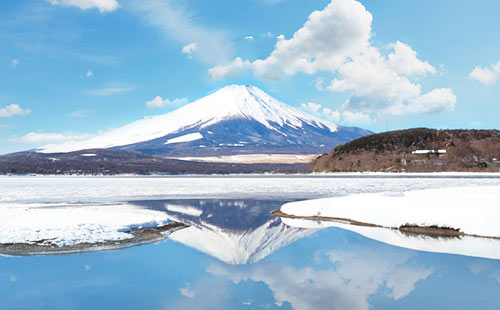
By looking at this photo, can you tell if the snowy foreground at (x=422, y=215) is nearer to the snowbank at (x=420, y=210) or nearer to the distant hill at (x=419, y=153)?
the snowbank at (x=420, y=210)

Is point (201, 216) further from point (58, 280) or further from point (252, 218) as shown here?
point (58, 280)

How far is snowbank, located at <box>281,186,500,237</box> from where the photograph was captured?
19872 millimetres

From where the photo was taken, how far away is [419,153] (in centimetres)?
12481

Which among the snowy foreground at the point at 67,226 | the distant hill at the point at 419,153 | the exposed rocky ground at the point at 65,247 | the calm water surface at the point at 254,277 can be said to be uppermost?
the distant hill at the point at 419,153

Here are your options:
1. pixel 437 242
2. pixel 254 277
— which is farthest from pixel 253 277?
pixel 437 242

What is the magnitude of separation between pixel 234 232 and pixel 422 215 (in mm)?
10260

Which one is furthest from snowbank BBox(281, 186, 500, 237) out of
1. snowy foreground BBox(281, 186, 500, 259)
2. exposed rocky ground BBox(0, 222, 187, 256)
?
exposed rocky ground BBox(0, 222, 187, 256)

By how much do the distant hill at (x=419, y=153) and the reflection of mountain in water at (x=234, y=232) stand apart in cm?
9965

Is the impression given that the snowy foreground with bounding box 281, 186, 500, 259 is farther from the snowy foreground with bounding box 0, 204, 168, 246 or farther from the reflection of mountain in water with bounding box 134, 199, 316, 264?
the snowy foreground with bounding box 0, 204, 168, 246

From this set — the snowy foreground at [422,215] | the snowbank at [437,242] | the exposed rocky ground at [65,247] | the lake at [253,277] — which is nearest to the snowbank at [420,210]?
the snowy foreground at [422,215]

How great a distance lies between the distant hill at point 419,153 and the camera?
11812 cm

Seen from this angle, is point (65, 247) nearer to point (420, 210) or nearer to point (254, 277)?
point (254, 277)

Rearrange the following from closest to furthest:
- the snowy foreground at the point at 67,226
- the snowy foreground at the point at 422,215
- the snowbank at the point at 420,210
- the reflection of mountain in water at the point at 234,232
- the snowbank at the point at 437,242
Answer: the snowbank at the point at 437,242
the reflection of mountain in water at the point at 234,232
the snowy foreground at the point at 422,215
the snowy foreground at the point at 67,226
the snowbank at the point at 420,210

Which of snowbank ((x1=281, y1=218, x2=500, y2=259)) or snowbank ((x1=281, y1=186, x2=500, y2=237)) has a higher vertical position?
snowbank ((x1=281, y1=186, x2=500, y2=237))
